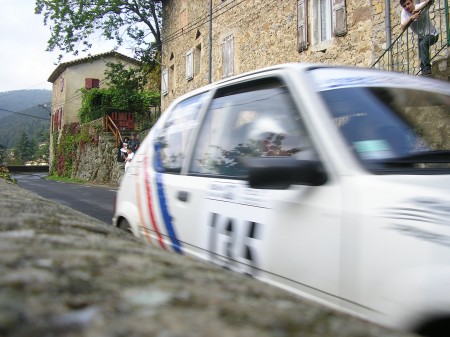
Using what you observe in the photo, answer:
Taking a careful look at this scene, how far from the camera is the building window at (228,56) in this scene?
49.8ft

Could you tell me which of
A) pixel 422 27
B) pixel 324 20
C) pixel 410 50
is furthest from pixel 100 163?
pixel 422 27

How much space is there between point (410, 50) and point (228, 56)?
26.4 ft

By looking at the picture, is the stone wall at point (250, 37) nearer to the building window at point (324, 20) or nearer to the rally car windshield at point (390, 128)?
the building window at point (324, 20)

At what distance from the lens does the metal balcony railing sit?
25.5ft

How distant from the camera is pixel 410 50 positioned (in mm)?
8508

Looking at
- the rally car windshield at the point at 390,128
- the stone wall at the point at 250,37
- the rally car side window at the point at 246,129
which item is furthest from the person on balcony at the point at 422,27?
the rally car side window at the point at 246,129

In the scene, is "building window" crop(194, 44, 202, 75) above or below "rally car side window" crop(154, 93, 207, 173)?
above

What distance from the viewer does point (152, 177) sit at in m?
3.08

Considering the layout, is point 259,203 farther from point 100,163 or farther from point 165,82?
point 100,163

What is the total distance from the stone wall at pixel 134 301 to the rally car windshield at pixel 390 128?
1.05 m

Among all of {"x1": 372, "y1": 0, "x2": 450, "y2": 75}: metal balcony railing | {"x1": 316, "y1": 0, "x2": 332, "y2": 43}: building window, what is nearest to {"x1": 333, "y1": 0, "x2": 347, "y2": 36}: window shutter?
{"x1": 316, "y1": 0, "x2": 332, "y2": 43}: building window

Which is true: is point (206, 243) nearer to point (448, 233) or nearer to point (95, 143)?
point (448, 233)

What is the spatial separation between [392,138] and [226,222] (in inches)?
36.4

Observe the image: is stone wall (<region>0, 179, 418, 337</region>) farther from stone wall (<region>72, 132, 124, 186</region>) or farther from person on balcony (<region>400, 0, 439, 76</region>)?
stone wall (<region>72, 132, 124, 186</region>)
